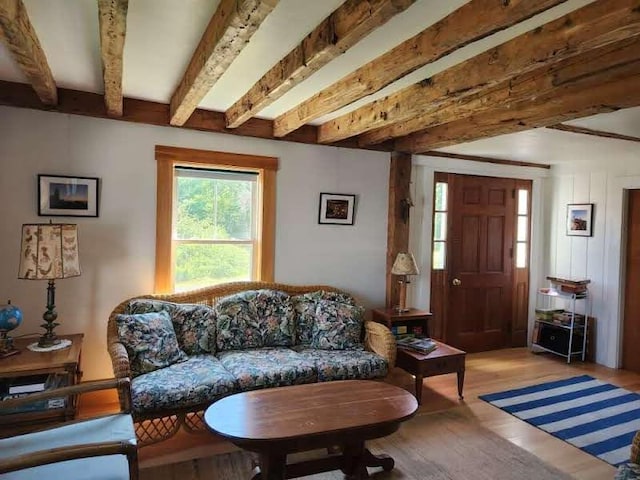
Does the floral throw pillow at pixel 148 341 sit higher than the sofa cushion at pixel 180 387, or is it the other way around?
the floral throw pillow at pixel 148 341

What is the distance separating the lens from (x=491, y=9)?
1.53 metres

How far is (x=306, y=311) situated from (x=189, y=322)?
37.3 inches

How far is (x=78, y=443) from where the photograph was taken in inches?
72.1

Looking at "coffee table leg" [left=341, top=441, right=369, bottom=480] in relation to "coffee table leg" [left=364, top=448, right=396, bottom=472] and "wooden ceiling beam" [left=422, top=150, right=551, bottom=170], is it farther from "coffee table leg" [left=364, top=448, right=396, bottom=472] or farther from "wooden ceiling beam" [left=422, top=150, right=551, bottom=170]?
"wooden ceiling beam" [left=422, top=150, right=551, bottom=170]

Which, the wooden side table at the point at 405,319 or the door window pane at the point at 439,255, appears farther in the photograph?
the door window pane at the point at 439,255

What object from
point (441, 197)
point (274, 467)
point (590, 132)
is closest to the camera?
point (274, 467)

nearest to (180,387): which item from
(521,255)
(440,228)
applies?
(440,228)

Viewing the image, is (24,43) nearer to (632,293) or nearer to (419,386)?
(419,386)

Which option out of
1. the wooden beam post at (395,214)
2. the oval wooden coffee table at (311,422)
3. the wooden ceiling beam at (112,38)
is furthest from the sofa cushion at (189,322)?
the wooden beam post at (395,214)

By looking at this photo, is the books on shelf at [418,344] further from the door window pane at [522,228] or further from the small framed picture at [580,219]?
the small framed picture at [580,219]

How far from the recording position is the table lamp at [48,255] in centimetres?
255

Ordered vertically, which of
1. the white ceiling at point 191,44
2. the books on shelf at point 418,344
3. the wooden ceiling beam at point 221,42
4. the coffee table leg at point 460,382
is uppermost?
the white ceiling at point 191,44

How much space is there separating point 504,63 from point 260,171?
2.21 metres

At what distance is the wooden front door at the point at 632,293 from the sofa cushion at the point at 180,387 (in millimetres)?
4171
